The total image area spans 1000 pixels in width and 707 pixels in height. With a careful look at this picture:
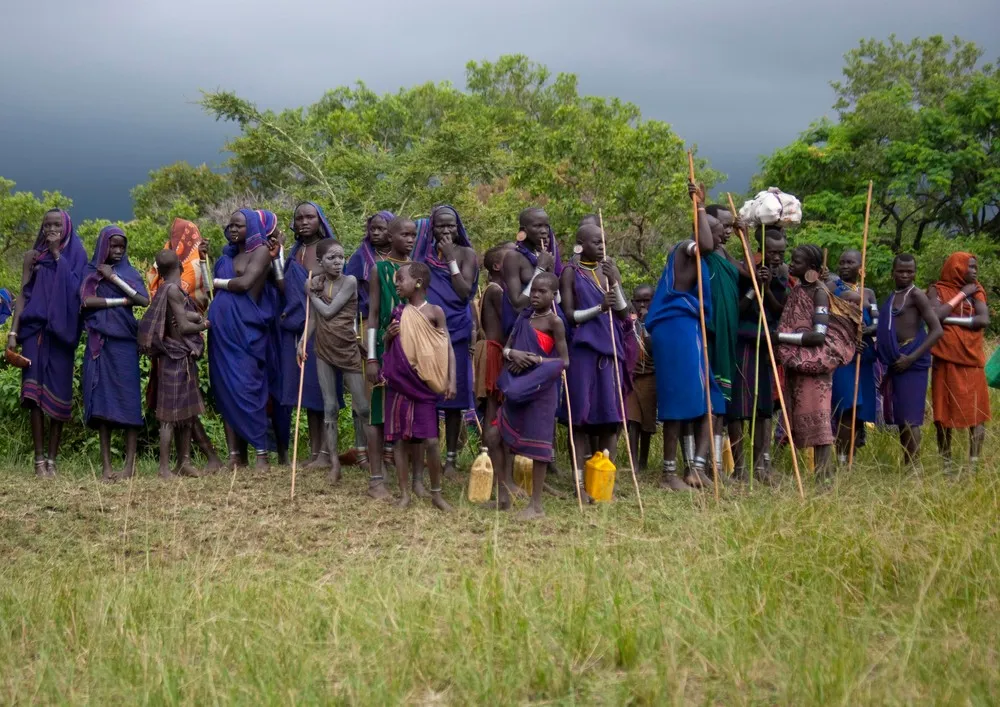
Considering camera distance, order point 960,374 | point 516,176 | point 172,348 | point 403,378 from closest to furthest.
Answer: point 403,378 < point 172,348 < point 960,374 < point 516,176

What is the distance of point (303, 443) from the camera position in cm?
984

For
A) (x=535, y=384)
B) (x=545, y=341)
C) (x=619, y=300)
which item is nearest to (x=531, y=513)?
(x=535, y=384)

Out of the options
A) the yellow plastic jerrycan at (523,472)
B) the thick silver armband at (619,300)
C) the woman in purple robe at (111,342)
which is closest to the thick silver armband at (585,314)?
the thick silver armband at (619,300)

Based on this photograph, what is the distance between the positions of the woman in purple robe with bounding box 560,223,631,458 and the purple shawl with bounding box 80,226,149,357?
3.13m

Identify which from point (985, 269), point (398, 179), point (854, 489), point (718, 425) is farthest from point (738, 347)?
point (398, 179)

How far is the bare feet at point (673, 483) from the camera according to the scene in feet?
23.8

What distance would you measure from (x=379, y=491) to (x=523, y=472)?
1030mm

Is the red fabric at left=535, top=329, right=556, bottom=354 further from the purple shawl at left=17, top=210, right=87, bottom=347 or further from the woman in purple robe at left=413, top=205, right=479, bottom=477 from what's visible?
the purple shawl at left=17, top=210, right=87, bottom=347

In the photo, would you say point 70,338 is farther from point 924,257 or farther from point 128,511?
point 924,257

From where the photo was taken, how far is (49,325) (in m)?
7.79

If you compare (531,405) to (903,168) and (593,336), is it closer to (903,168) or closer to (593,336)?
(593,336)

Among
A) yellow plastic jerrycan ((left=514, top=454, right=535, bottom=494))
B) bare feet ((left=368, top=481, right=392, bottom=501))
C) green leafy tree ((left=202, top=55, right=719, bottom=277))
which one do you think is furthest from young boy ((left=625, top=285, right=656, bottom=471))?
green leafy tree ((left=202, top=55, right=719, bottom=277))

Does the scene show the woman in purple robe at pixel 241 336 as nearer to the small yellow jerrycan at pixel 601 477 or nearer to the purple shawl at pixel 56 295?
the purple shawl at pixel 56 295

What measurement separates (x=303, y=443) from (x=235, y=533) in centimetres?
376
